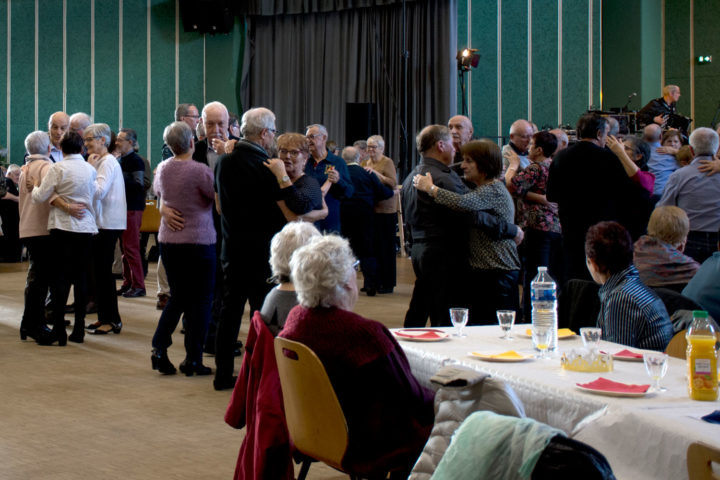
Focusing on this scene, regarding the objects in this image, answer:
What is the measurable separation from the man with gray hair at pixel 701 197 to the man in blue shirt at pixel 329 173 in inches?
97.7

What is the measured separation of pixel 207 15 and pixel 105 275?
8521 millimetres

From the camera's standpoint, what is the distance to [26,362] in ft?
18.2

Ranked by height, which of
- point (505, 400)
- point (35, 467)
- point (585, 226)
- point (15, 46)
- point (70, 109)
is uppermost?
point (15, 46)

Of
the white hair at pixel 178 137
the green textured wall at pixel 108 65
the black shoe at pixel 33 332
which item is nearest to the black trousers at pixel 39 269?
the black shoe at pixel 33 332

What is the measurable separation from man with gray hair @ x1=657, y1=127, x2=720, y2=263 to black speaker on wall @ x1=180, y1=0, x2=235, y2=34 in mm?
9461

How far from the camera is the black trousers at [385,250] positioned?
8578 millimetres

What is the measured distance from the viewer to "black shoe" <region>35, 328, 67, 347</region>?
606 centimetres

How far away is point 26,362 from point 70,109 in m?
9.36

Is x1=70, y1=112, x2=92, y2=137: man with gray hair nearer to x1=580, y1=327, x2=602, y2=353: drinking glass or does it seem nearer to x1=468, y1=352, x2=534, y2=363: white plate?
x1=468, y1=352, x2=534, y2=363: white plate

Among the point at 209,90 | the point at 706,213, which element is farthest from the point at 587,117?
the point at 209,90

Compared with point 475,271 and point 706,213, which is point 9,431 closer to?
point 475,271

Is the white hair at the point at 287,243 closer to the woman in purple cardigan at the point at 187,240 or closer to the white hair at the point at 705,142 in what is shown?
the woman in purple cardigan at the point at 187,240

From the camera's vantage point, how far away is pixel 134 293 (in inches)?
334

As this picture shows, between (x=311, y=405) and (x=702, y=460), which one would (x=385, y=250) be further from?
(x=702, y=460)
